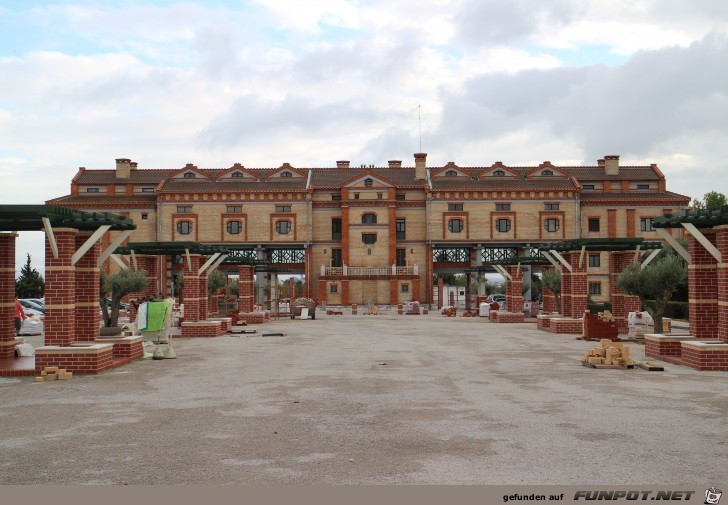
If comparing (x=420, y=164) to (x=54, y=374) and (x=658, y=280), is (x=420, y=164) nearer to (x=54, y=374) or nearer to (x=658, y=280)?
(x=658, y=280)

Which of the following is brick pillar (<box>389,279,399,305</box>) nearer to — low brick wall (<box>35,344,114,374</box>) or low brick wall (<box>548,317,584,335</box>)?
low brick wall (<box>548,317,584,335</box>)

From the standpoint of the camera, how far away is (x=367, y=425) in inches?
354

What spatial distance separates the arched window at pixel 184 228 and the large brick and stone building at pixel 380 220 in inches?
3.4

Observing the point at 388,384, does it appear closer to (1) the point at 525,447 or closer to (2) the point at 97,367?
(1) the point at 525,447

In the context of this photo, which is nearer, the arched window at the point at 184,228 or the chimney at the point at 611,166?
the arched window at the point at 184,228

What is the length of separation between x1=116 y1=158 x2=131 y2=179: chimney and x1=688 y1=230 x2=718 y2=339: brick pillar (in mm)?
56186

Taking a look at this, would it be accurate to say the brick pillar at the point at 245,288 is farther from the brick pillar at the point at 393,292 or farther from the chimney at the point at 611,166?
the chimney at the point at 611,166

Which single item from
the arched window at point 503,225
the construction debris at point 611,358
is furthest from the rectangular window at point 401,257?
the construction debris at point 611,358

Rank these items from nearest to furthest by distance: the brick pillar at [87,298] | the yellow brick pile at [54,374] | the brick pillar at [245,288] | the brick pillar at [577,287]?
the yellow brick pile at [54,374] < the brick pillar at [87,298] < the brick pillar at [577,287] < the brick pillar at [245,288]

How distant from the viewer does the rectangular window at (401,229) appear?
2411 inches

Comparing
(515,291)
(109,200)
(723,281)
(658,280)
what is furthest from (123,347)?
(109,200)

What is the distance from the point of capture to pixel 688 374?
13844 millimetres

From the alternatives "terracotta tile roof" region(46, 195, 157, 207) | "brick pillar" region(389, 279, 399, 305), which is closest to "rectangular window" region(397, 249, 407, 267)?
"brick pillar" region(389, 279, 399, 305)

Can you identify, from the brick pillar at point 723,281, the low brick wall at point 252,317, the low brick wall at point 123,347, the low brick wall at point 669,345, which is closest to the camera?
the brick pillar at point 723,281
